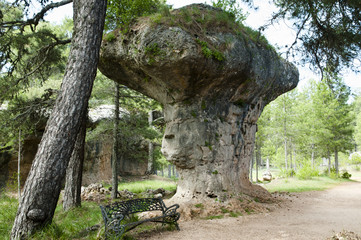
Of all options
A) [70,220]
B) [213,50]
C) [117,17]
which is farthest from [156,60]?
[70,220]

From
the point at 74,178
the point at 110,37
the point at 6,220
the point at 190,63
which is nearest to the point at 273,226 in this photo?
the point at 190,63

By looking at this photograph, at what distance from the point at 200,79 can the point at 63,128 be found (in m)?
4.32

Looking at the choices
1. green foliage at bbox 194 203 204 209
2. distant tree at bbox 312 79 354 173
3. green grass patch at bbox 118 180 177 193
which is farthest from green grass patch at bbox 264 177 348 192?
green foliage at bbox 194 203 204 209

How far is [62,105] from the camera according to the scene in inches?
200

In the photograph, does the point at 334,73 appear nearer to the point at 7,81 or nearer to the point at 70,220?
the point at 70,220

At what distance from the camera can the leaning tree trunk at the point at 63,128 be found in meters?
4.62

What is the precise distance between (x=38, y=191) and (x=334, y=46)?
7.25 m

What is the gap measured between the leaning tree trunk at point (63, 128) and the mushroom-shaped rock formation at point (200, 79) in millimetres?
1841

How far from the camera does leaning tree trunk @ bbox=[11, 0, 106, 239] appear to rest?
4.62m

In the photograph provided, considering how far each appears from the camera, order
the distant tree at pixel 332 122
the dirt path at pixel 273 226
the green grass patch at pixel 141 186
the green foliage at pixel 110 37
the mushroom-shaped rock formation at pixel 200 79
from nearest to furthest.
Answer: the dirt path at pixel 273 226 → the mushroom-shaped rock formation at pixel 200 79 → the green foliage at pixel 110 37 → the green grass patch at pixel 141 186 → the distant tree at pixel 332 122

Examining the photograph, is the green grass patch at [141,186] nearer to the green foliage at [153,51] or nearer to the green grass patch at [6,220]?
the green grass patch at [6,220]

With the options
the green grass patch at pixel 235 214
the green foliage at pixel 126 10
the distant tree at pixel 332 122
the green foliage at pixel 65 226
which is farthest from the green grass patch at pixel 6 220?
the distant tree at pixel 332 122

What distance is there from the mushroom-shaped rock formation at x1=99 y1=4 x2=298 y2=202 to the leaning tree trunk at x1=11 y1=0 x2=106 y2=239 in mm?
1841

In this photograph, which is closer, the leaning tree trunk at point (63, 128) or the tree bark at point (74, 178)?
the leaning tree trunk at point (63, 128)
